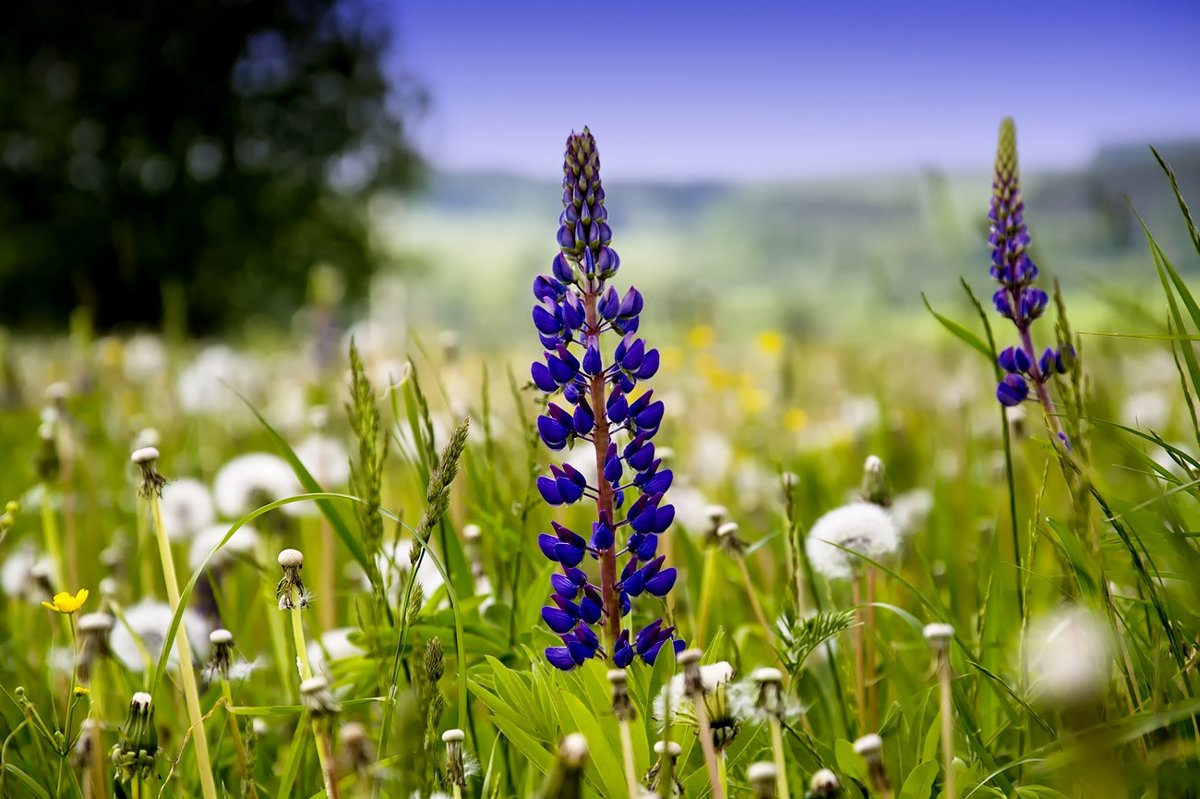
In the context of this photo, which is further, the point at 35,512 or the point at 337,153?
the point at 337,153

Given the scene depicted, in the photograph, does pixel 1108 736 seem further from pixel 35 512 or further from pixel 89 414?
pixel 89 414

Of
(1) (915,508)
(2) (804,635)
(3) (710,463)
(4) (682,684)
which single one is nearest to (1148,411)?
(3) (710,463)

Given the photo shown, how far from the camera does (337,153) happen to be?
31.2 metres

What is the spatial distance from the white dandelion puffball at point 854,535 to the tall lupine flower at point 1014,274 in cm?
33

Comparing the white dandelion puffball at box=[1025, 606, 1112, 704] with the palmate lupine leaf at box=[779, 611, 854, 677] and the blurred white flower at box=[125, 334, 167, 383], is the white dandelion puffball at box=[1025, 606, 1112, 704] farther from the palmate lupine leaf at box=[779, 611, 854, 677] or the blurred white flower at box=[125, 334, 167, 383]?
the blurred white flower at box=[125, 334, 167, 383]

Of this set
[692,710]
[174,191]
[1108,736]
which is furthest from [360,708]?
[174,191]

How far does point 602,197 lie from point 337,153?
31791 millimetres

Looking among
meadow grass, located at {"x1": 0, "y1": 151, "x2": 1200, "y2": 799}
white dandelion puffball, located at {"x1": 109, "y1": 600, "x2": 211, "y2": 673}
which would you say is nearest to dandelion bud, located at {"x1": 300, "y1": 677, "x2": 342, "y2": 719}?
meadow grass, located at {"x1": 0, "y1": 151, "x2": 1200, "y2": 799}

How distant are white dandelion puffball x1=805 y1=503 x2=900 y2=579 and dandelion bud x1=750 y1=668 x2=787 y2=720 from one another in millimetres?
688

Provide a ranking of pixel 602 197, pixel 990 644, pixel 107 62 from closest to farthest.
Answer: pixel 602 197 → pixel 990 644 → pixel 107 62

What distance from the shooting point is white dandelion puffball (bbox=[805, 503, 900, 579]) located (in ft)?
5.83

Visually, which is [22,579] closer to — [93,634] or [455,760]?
[93,634]

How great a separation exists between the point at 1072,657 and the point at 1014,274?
1044 mm

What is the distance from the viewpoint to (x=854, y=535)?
5.92ft
